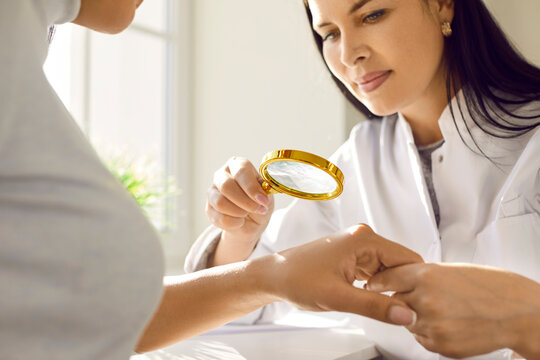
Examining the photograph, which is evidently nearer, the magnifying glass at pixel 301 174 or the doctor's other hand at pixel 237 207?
the magnifying glass at pixel 301 174

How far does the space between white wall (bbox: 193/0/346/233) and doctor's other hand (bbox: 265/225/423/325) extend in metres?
1.26

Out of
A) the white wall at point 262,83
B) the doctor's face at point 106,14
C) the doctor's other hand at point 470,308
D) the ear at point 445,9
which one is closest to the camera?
the doctor's face at point 106,14

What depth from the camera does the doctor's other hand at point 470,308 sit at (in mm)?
796

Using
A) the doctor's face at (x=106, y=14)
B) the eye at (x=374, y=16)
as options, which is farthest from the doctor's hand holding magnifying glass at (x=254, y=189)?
the eye at (x=374, y=16)

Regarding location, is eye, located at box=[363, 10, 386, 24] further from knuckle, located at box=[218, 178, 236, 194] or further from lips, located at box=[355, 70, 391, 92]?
knuckle, located at box=[218, 178, 236, 194]

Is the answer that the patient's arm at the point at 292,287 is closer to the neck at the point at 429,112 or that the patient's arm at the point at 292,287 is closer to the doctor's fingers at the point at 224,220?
the doctor's fingers at the point at 224,220

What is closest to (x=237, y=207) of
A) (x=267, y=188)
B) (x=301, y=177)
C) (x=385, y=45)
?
(x=267, y=188)

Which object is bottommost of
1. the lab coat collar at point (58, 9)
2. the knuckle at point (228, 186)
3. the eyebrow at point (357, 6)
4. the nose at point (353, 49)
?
the knuckle at point (228, 186)

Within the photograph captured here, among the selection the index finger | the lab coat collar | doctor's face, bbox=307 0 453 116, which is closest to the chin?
doctor's face, bbox=307 0 453 116

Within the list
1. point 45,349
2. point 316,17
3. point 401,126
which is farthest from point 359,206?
point 45,349

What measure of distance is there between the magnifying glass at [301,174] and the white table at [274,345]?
0.34 metres

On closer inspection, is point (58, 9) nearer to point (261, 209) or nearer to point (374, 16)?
point (261, 209)

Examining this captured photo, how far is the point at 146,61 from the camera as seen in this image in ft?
8.95

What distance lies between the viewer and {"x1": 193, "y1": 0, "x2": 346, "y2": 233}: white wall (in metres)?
2.25
